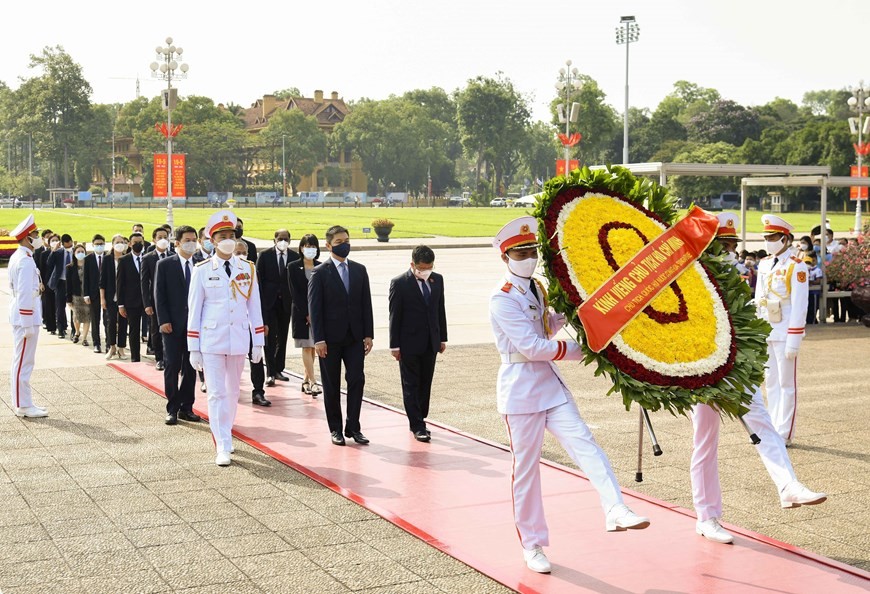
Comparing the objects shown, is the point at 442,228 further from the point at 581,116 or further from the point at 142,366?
the point at 142,366

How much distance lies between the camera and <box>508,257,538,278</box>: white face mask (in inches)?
235

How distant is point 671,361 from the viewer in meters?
5.72

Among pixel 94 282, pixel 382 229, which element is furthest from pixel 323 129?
pixel 94 282

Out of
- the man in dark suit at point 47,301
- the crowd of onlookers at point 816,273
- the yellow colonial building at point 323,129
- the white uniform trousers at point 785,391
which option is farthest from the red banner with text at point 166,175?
the yellow colonial building at point 323,129

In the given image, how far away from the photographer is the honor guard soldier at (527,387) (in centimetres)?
587

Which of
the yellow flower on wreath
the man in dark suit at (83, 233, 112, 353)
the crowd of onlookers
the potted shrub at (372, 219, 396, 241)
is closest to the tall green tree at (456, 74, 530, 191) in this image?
the potted shrub at (372, 219, 396, 241)

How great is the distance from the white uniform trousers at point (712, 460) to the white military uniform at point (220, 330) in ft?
13.3

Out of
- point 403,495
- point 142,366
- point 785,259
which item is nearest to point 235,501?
point 403,495

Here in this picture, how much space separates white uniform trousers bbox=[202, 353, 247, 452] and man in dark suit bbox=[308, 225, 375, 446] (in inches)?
31.1

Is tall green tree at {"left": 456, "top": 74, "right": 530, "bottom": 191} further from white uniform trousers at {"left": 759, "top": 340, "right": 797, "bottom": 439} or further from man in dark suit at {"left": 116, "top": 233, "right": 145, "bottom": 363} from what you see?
white uniform trousers at {"left": 759, "top": 340, "right": 797, "bottom": 439}

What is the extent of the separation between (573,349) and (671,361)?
54 centimetres

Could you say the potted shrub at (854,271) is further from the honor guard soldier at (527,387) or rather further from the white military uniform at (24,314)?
the honor guard soldier at (527,387)

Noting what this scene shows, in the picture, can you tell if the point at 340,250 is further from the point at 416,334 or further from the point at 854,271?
the point at 854,271

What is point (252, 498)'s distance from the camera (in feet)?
24.8
